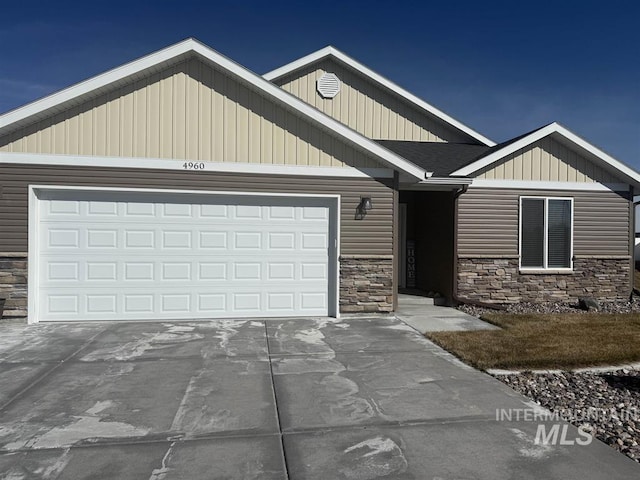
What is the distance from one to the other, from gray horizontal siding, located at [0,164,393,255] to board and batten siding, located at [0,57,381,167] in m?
0.34

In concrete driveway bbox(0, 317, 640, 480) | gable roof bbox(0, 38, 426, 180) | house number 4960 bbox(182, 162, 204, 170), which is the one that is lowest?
concrete driveway bbox(0, 317, 640, 480)

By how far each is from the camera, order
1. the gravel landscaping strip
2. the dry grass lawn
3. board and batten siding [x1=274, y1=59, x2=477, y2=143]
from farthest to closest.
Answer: board and batten siding [x1=274, y1=59, x2=477, y2=143]
the dry grass lawn
the gravel landscaping strip

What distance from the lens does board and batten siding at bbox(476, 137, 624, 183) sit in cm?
1061

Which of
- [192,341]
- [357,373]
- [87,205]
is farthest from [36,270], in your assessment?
[357,373]

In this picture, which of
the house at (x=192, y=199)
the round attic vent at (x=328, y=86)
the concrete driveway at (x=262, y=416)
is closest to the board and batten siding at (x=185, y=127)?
the house at (x=192, y=199)

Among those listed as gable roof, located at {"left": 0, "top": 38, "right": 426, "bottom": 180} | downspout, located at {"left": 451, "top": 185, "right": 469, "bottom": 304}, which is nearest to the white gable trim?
downspout, located at {"left": 451, "top": 185, "right": 469, "bottom": 304}

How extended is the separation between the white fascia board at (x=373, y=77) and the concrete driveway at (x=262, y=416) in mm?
8919

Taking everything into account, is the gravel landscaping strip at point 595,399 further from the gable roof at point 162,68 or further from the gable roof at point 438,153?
the gable roof at point 438,153

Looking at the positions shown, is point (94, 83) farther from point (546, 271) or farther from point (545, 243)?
point (546, 271)

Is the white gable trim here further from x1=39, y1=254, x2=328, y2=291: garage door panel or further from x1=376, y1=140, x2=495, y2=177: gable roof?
x1=39, y1=254, x2=328, y2=291: garage door panel

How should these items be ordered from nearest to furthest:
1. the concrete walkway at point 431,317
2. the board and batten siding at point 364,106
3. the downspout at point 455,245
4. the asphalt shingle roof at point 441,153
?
1. the concrete walkway at point 431,317
2. the downspout at point 455,245
3. the asphalt shingle roof at point 441,153
4. the board and batten siding at point 364,106

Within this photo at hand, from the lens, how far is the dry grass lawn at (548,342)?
233 inches

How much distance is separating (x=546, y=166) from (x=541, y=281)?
2741mm

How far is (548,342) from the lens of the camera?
22.9ft
